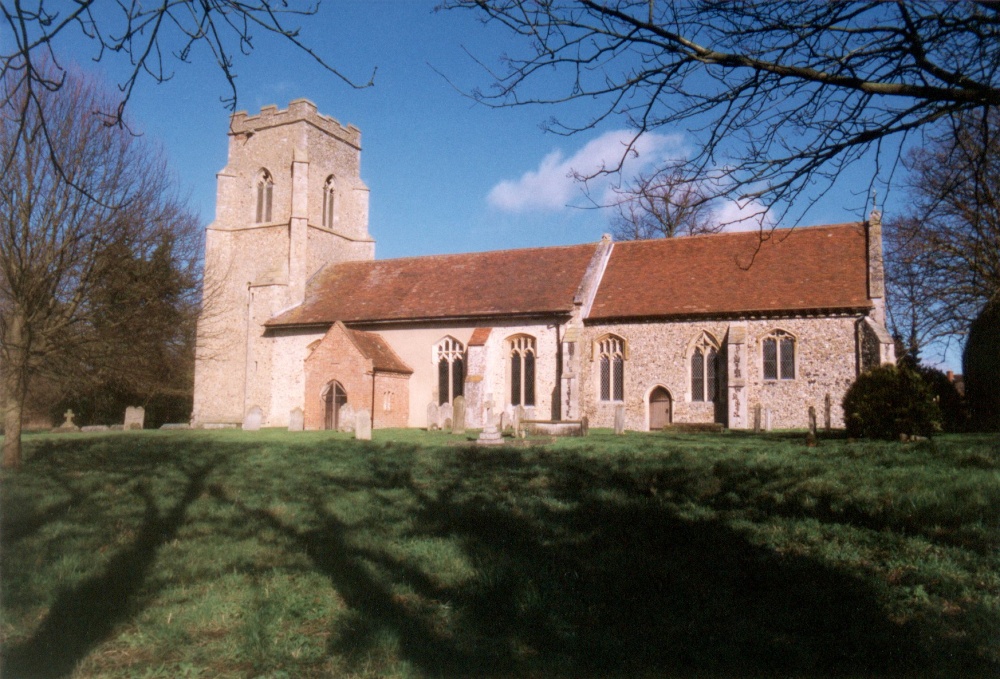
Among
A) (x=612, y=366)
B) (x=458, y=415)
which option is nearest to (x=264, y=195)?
(x=458, y=415)

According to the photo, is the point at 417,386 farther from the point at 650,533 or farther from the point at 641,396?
the point at 650,533

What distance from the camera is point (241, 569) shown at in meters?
5.50

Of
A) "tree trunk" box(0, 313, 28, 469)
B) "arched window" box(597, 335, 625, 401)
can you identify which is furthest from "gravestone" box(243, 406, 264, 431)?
"arched window" box(597, 335, 625, 401)

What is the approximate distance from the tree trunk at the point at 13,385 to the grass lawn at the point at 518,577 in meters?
3.78

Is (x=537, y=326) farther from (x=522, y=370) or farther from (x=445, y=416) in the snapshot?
(x=445, y=416)

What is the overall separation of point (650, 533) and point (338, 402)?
21441 millimetres

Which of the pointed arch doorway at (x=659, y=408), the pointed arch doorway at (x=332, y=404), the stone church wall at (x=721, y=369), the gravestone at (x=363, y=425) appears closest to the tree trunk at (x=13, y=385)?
the gravestone at (x=363, y=425)

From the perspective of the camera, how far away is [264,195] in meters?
33.9

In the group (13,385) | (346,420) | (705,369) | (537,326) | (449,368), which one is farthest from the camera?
(449,368)

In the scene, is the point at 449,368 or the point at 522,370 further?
the point at 449,368

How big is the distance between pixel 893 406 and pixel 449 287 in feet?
58.3

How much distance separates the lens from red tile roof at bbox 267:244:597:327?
26.8 metres

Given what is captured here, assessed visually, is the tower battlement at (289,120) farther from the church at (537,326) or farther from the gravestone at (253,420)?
the gravestone at (253,420)

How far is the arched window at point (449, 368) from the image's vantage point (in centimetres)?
2728
